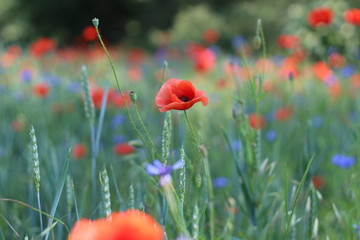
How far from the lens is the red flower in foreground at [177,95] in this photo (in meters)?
0.74

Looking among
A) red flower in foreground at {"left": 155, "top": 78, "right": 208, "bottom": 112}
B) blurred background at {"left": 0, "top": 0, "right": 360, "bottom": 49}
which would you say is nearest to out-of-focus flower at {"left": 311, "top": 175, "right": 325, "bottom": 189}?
red flower in foreground at {"left": 155, "top": 78, "right": 208, "bottom": 112}

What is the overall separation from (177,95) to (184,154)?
15cm

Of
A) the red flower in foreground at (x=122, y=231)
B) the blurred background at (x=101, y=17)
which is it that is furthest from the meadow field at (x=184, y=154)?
the blurred background at (x=101, y=17)

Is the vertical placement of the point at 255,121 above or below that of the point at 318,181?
above

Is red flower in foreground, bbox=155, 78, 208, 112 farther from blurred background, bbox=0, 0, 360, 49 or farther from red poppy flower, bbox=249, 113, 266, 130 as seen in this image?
blurred background, bbox=0, 0, 360, 49

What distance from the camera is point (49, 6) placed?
8.93 meters

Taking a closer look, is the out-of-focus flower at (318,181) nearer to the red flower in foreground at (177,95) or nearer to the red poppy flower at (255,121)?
the red poppy flower at (255,121)

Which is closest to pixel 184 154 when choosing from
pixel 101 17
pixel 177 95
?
pixel 177 95

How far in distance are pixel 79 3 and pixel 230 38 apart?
137 inches

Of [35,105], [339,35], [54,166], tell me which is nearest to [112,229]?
[54,166]

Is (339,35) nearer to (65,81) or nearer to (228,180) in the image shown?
(65,81)

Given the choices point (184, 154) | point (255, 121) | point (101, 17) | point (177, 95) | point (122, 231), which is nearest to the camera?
point (122, 231)

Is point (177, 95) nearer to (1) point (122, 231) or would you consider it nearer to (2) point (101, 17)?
(1) point (122, 231)

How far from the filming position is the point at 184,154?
0.73 meters
